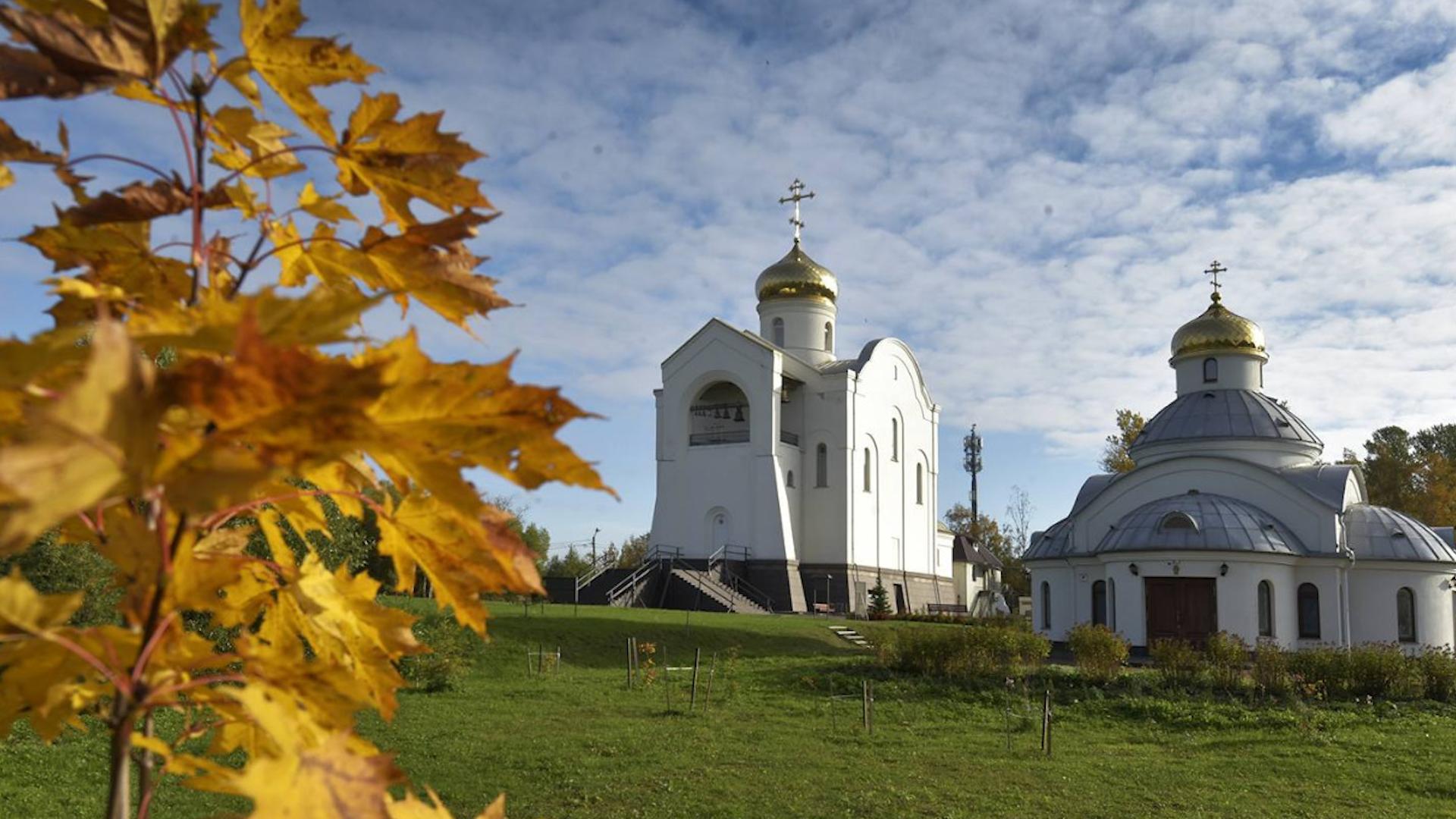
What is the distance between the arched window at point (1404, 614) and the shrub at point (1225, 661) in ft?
28.1

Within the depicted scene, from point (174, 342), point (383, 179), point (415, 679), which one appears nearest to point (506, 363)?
point (174, 342)

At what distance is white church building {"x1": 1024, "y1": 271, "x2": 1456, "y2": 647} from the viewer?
22.4 meters

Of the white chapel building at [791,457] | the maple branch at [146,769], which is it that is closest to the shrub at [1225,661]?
the white chapel building at [791,457]

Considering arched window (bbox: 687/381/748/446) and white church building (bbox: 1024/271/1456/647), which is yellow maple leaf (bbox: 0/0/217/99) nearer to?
white church building (bbox: 1024/271/1456/647)

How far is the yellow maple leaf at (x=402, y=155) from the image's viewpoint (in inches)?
41.3

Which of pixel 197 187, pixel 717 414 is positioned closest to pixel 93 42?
pixel 197 187

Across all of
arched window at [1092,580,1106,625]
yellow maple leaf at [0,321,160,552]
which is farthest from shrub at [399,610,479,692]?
arched window at [1092,580,1106,625]

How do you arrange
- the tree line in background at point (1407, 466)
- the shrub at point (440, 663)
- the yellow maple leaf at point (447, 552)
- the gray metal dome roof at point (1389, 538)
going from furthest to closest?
the tree line in background at point (1407, 466) < the gray metal dome roof at point (1389, 538) < the shrub at point (440, 663) < the yellow maple leaf at point (447, 552)

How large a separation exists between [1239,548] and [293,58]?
2409cm

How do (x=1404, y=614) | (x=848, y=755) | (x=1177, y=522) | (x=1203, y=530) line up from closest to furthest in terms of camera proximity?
(x=848, y=755), (x=1203, y=530), (x=1177, y=522), (x=1404, y=614)

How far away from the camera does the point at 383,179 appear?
1.06 m

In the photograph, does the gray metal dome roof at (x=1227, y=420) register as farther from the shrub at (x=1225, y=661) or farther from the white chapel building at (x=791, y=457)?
the shrub at (x=1225, y=661)

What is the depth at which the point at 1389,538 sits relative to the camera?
23953 millimetres

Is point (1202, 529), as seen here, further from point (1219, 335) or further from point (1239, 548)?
point (1219, 335)
